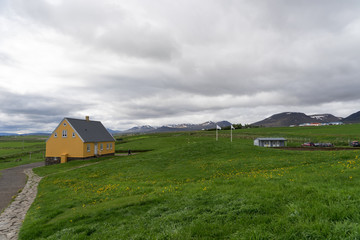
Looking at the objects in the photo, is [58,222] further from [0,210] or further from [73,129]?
[73,129]

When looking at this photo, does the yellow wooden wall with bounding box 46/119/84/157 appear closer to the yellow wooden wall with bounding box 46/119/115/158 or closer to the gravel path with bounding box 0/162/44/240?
the yellow wooden wall with bounding box 46/119/115/158

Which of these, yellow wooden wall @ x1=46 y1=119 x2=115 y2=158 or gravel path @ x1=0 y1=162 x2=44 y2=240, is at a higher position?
yellow wooden wall @ x1=46 y1=119 x2=115 y2=158

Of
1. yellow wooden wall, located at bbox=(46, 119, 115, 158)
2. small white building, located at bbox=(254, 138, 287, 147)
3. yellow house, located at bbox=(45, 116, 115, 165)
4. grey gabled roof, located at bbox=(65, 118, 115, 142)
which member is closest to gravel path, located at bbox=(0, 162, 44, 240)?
yellow wooden wall, located at bbox=(46, 119, 115, 158)

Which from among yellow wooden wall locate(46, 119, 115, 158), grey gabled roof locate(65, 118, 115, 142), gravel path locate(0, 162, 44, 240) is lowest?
gravel path locate(0, 162, 44, 240)

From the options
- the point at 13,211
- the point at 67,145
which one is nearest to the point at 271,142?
the point at 67,145

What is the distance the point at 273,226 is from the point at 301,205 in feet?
6.37

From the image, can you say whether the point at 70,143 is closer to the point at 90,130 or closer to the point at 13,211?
the point at 90,130

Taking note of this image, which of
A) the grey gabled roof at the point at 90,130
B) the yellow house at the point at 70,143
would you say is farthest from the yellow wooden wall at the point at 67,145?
the grey gabled roof at the point at 90,130

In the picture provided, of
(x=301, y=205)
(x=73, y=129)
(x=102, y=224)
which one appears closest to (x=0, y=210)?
(x=102, y=224)

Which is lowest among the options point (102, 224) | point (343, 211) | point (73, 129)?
point (102, 224)

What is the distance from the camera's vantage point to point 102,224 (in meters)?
9.29

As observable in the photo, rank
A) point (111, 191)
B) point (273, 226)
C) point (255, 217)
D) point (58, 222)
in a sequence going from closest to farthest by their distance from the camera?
point (273, 226) → point (255, 217) → point (58, 222) → point (111, 191)

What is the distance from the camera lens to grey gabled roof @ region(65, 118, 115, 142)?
5071cm

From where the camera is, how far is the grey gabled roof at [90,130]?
50.7 m
